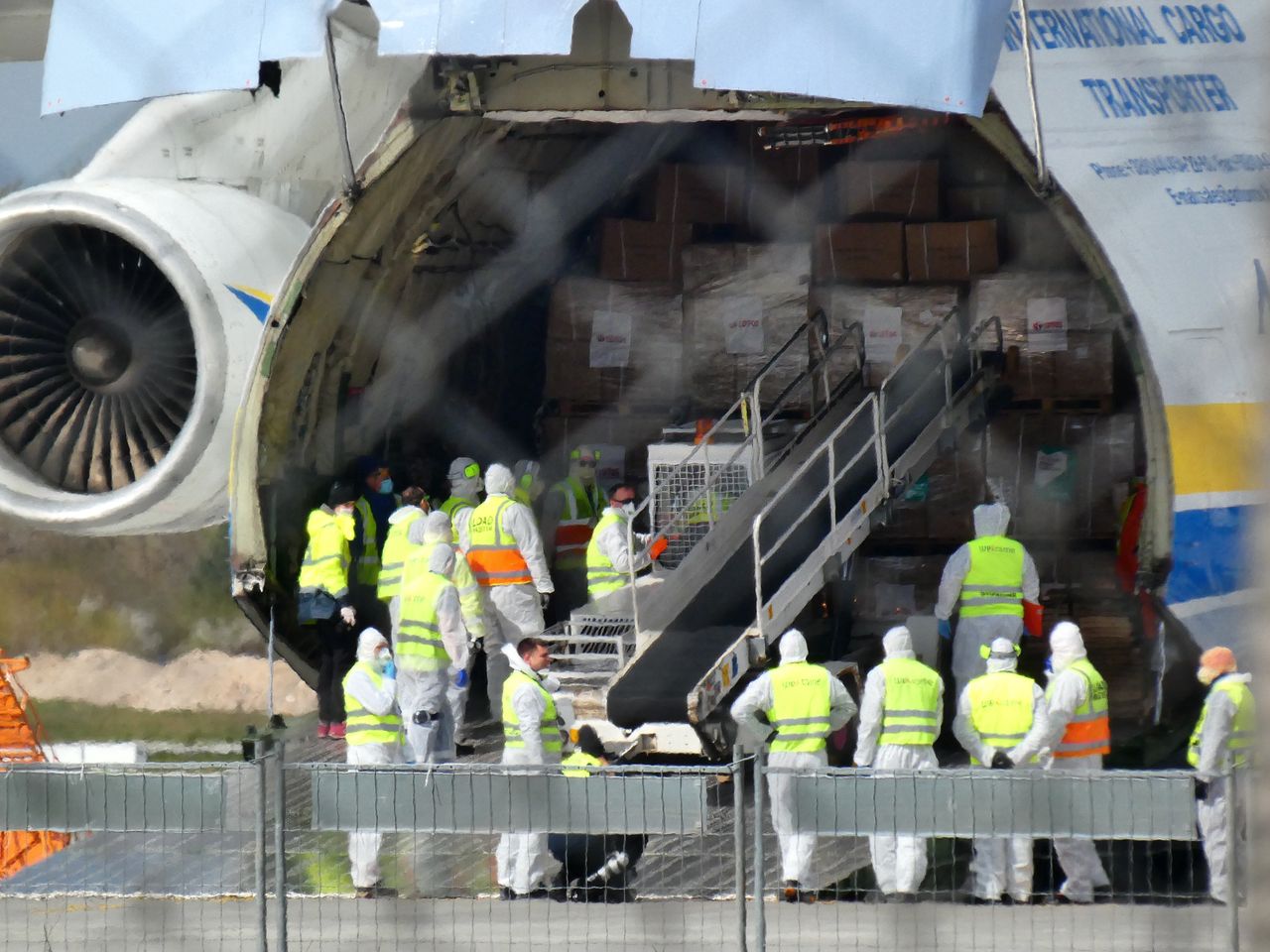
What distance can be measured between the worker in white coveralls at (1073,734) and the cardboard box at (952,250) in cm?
534

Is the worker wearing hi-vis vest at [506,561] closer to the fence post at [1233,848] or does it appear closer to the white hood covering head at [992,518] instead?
the white hood covering head at [992,518]

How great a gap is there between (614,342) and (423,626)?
4.65 meters

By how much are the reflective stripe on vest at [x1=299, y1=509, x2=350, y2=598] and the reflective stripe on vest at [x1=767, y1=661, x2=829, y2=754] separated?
3710mm

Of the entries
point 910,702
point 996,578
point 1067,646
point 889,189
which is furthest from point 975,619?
point 889,189

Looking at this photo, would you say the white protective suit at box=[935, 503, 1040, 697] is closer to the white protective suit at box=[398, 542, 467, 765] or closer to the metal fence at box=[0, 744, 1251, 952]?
the metal fence at box=[0, 744, 1251, 952]

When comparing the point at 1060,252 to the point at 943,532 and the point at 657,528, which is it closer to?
the point at 943,532

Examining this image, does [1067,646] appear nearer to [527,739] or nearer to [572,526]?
[527,739]

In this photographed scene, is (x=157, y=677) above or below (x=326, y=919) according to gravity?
above

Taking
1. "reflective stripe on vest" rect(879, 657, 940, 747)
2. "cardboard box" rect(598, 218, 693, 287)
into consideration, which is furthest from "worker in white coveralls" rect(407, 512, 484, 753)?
"cardboard box" rect(598, 218, 693, 287)

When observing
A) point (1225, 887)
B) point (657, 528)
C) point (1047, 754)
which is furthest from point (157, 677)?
point (1225, 887)

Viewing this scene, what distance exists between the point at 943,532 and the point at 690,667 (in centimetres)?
369

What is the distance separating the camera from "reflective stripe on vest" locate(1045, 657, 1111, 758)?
30.0 ft

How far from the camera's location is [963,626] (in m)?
11.0

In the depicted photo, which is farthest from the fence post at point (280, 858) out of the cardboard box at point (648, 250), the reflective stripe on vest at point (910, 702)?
the cardboard box at point (648, 250)
